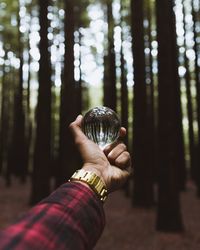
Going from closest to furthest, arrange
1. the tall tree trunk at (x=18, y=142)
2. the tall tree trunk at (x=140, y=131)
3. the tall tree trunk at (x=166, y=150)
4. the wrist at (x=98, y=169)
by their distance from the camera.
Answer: the wrist at (x=98, y=169), the tall tree trunk at (x=166, y=150), the tall tree trunk at (x=140, y=131), the tall tree trunk at (x=18, y=142)

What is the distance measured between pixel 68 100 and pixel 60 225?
43.4ft

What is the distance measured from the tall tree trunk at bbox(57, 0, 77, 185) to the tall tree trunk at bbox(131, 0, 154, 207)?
2.48 meters

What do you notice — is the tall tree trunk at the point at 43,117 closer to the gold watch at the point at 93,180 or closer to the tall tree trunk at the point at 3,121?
the gold watch at the point at 93,180

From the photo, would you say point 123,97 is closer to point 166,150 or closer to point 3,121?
point 166,150

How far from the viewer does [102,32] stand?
2380 centimetres

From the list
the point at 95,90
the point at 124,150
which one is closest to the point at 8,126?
the point at 95,90

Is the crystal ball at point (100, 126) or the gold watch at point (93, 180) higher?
the crystal ball at point (100, 126)

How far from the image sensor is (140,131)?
44.3 ft

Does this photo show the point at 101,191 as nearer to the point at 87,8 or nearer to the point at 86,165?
the point at 86,165

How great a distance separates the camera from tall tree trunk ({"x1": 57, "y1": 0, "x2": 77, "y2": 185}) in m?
14.0

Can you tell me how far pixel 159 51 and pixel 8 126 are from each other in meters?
23.6

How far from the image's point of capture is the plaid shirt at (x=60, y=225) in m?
0.76

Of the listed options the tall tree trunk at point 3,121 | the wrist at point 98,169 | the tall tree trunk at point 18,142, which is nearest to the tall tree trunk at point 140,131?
the tall tree trunk at point 18,142

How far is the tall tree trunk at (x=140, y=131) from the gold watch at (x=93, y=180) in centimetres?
1214
